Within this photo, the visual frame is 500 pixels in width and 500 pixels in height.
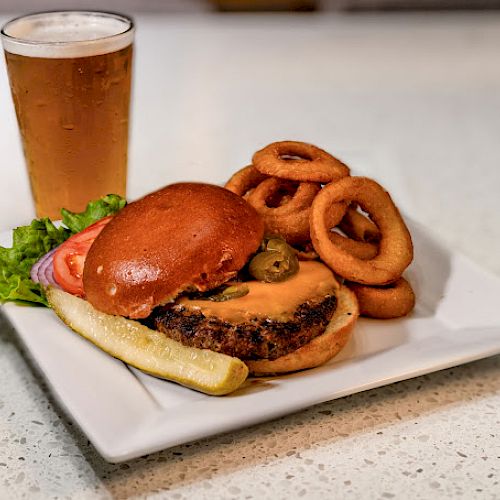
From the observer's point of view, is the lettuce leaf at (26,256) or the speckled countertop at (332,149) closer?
the speckled countertop at (332,149)

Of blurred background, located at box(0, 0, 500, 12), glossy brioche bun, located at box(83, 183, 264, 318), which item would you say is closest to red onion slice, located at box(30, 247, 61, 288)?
glossy brioche bun, located at box(83, 183, 264, 318)

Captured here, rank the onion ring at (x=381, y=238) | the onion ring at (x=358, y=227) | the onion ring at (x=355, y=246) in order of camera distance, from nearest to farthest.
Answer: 1. the onion ring at (x=381, y=238)
2. the onion ring at (x=355, y=246)
3. the onion ring at (x=358, y=227)

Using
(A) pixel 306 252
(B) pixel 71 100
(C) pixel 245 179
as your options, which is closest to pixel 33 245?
(B) pixel 71 100

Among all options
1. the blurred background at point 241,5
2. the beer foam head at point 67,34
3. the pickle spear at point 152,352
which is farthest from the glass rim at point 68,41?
the blurred background at point 241,5

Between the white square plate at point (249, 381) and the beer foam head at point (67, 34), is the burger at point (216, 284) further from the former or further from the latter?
the beer foam head at point (67, 34)

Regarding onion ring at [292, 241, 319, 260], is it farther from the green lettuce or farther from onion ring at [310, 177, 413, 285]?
the green lettuce

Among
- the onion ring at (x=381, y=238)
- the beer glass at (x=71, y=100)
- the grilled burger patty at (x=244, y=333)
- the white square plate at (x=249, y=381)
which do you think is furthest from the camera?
the beer glass at (x=71, y=100)

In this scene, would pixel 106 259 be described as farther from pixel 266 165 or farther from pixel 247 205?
pixel 266 165
